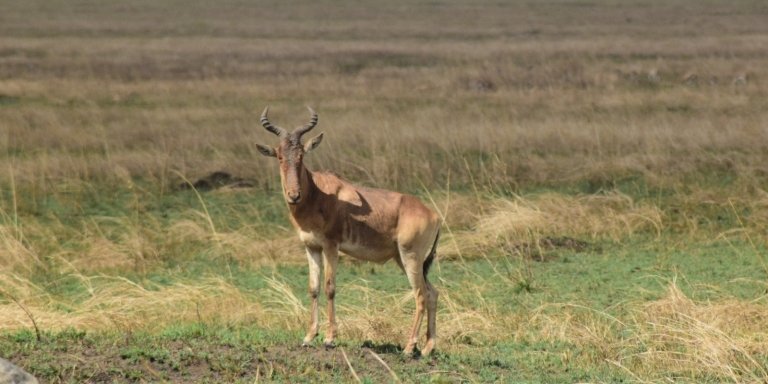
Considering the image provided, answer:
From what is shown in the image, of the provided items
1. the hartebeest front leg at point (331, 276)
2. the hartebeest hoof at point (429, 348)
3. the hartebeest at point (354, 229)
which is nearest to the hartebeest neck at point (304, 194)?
the hartebeest at point (354, 229)

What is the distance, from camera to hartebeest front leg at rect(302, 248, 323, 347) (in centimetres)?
794

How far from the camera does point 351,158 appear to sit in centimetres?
Answer: 1720

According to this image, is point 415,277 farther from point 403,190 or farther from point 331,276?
point 403,190

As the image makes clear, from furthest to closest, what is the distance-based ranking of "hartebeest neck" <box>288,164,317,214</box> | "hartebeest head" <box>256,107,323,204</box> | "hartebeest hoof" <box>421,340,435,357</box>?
"hartebeest hoof" <box>421,340,435,357</box> < "hartebeest neck" <box>288,164,317,214</box> < "hartebeest head" <box>256,107,323,204</box>

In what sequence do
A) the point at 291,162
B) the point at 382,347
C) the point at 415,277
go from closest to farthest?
1. the point at 291,162
2. the point at 415,277
3. the point at 382,347

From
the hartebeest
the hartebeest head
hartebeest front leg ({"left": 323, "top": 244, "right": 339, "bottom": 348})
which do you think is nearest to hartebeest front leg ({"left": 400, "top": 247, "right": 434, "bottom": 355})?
the hartebeest

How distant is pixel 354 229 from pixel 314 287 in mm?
459

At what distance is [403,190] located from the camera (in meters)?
15.7

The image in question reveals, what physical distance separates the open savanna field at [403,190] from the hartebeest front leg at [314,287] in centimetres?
17

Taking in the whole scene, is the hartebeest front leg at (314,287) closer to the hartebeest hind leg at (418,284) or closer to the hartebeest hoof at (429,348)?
the hartebeest hind leg at (418,284)

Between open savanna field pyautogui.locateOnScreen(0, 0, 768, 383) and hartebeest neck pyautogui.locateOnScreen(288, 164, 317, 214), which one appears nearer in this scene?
hartebeest neck pyautogui.locateOnScreen(288, 164, 317, 214)

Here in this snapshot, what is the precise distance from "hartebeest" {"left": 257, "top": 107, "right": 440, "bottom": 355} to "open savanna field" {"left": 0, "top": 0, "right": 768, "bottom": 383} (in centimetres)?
34

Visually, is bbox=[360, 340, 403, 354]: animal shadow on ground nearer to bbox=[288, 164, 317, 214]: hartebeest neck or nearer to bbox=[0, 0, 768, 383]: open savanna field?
bbox=[0, 0, 768, 383]: open savanna field

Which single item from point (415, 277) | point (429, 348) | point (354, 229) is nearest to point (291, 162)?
point (354, 229)
